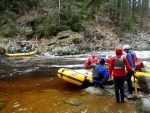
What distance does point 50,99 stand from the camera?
715 cm

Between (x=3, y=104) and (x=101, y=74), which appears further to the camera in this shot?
(x=101, y=74)

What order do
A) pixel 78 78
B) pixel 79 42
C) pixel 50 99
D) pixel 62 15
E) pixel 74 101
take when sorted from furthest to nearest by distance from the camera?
pixel 62 15 → pixel 79 42 → pixel 78 78 → pixel 50 99 → pixel 74 101

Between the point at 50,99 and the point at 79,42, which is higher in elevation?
the point at 79,42

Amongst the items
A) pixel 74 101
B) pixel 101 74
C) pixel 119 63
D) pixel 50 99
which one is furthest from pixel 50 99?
pixel 119 63

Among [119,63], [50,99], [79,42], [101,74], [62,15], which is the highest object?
[62,15]

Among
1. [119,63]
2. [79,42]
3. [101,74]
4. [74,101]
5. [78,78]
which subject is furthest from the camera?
[79,42]

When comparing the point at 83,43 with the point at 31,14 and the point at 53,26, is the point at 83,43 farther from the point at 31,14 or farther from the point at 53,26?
the point at 31,14

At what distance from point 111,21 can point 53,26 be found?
12.9m

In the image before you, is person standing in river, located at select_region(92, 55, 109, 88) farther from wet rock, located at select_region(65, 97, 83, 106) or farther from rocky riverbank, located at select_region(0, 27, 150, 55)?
rocky riverbank, located at select_region(0, 27, 150, 55)

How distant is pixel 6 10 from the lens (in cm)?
2964

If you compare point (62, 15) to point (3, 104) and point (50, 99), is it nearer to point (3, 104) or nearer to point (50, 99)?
point (50, 99)

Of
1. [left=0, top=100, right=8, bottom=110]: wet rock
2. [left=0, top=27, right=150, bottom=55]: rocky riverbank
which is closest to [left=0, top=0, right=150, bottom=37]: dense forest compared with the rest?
[left=0, top=27, right=150, bottom=55]: rocky riverbank

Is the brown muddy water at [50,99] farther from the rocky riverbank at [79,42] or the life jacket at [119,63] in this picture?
the rocky riverbank at [79,42]

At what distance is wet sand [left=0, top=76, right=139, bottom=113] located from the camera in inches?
239
